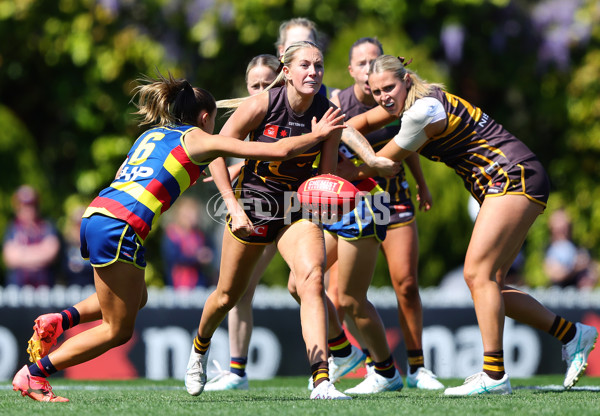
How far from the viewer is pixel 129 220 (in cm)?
493

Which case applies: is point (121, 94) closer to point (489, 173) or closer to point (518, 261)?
point (518, 261)

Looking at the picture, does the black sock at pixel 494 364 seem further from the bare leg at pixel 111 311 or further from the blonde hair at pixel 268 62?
the blonde hair at pixel 268 62

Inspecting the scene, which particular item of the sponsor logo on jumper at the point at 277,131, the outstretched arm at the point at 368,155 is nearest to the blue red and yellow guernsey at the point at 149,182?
the sponsor logo on jumper at the point at 277,131

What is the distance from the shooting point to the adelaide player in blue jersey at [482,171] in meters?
5.45

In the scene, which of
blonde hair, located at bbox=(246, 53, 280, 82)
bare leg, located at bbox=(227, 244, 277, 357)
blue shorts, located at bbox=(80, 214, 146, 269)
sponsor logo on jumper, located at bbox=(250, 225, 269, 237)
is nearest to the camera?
blue shorts, located at bbox=(80, 214, 146, 269)

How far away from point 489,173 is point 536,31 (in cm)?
865

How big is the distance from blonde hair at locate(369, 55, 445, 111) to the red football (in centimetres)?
80

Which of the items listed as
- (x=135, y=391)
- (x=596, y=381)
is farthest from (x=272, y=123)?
(x=596, y=381)

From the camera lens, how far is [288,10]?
42.5 feet

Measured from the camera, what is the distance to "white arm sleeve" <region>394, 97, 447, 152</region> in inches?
215

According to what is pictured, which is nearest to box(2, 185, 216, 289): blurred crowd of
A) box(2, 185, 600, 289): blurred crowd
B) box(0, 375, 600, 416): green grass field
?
box(2, 185, 600, 289): blurred crowd

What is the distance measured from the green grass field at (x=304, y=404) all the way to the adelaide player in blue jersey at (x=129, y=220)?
283 mm

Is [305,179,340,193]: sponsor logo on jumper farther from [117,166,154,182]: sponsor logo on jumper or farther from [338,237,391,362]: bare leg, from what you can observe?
[338,237,391,362]: bare leg

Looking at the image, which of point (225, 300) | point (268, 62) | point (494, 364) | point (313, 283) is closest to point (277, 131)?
point (313, 283)
